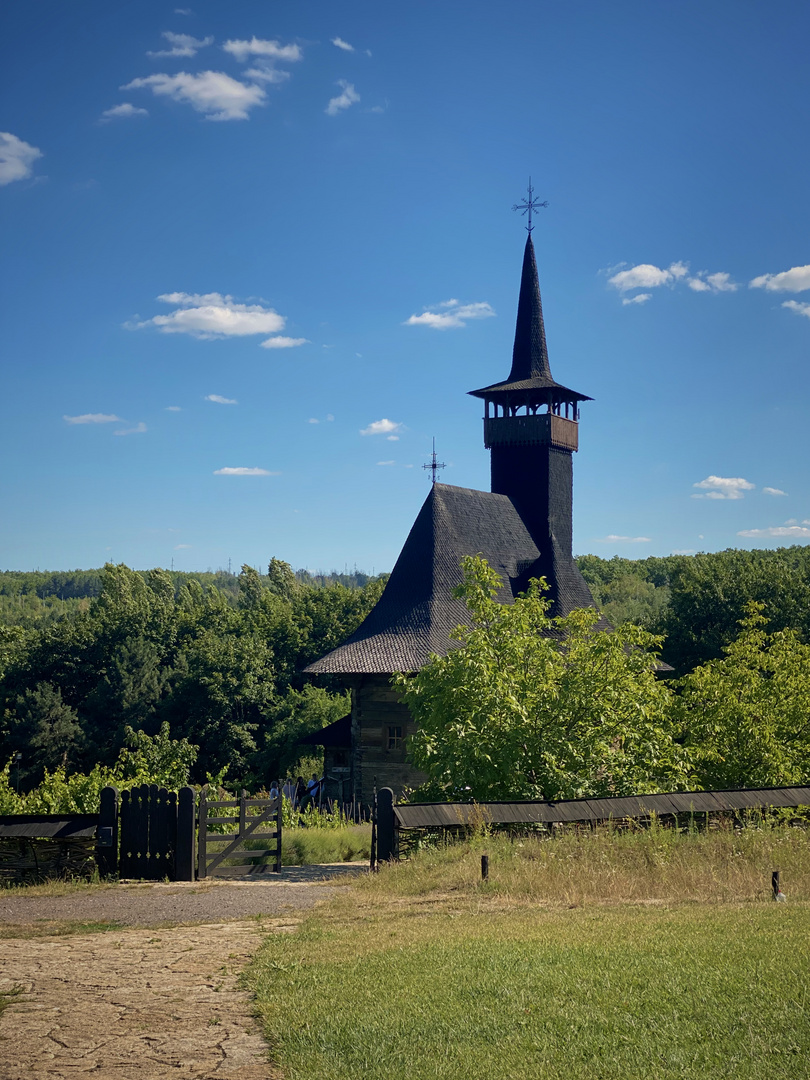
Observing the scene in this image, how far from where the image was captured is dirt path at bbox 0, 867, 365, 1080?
20.7ft

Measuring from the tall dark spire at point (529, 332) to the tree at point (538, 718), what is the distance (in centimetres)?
2602

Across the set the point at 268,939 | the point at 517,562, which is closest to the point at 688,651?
the point at 517,562

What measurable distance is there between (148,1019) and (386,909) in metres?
4.20

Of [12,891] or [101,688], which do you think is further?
[101,688]

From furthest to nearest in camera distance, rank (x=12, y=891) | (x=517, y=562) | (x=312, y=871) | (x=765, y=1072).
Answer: (x=517, y=562) → (x=312, y=871) → (x=12, y=891) → (x=765, y=1072)

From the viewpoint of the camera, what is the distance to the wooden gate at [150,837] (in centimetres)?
1455

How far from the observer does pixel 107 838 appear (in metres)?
14.6

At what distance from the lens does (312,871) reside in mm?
16531

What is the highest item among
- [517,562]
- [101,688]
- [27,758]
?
[517,562]

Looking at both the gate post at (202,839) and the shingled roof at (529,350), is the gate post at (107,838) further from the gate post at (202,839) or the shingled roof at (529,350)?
the shingled roof at (529,350)

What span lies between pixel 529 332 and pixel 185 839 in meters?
33.6

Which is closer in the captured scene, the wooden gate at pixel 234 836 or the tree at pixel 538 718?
the wooden gate at pixel 234 836

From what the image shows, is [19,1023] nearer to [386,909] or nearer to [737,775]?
[386,909]

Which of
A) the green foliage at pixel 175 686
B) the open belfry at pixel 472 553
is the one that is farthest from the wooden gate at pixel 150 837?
the green foliage at pixel 175 686
